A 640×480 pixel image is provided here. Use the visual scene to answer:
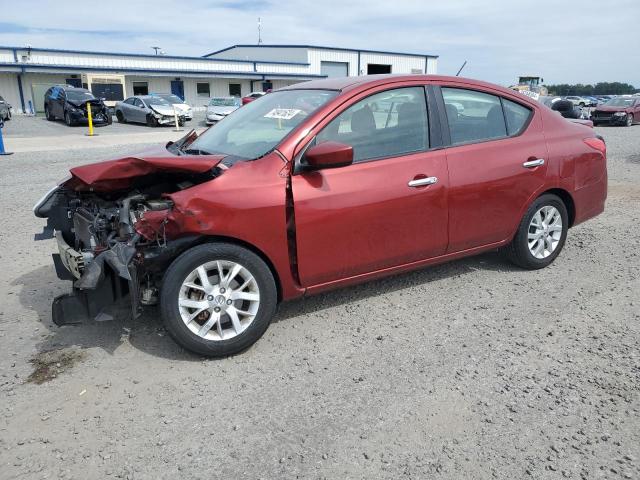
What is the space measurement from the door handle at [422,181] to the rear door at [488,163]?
179 millimetres

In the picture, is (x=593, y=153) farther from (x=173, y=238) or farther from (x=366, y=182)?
(x=173, y=238)

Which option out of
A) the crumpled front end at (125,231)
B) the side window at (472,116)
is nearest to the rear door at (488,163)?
the side window at (472,116)

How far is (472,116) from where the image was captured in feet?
14.5

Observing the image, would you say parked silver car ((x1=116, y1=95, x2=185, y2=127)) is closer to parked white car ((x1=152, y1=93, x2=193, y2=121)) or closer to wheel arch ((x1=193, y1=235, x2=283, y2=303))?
parked white car ((x1=152, y1=93, x2=193, y2=121))

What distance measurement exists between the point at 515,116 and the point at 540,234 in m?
1.09

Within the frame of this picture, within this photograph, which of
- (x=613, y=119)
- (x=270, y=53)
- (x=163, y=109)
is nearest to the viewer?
(x=163, y=109)

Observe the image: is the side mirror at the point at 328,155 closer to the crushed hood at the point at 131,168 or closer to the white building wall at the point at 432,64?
the crushed hood at the point at 131,168

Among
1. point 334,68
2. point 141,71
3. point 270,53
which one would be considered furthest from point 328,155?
point 270,53

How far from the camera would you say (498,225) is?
14.8ft

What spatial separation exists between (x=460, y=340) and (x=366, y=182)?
4.20ft

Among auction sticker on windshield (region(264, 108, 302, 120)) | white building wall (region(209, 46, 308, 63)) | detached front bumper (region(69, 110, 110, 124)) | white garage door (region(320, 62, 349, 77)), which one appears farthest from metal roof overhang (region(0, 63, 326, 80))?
auction sticker on windshield (region(264, 108, 302, 120))

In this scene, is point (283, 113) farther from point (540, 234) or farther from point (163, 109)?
point (163, 109)

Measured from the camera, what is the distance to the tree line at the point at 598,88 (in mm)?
87062

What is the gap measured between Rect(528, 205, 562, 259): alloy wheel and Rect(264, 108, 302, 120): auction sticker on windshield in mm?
2350
